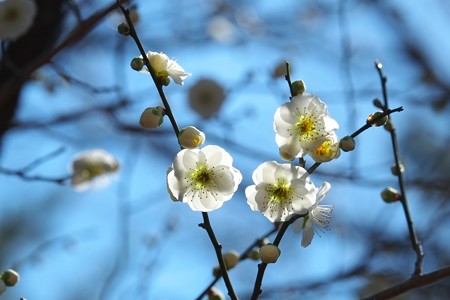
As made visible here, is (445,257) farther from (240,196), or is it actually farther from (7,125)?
(7,125)

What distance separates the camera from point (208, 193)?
4.61 feet

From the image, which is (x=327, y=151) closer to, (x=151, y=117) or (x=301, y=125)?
(x=301, y=125)

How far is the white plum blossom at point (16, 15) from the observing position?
2.53 meters

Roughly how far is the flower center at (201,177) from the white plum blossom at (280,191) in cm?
9

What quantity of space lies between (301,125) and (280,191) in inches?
5.6

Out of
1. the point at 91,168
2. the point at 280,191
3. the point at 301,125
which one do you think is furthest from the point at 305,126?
the point at 91,168

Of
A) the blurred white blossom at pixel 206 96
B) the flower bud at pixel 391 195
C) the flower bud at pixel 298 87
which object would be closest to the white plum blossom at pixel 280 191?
the flower bud at pixel 298 87

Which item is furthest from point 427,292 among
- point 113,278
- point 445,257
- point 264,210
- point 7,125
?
point 264,210

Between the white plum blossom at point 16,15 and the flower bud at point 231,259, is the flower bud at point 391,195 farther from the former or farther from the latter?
the white plum blossom at point 16,15

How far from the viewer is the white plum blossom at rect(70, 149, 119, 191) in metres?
2.71

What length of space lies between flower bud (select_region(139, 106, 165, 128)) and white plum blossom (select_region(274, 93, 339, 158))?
234 millimetres

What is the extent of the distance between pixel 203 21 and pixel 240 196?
1193mm

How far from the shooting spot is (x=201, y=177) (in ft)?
4.66

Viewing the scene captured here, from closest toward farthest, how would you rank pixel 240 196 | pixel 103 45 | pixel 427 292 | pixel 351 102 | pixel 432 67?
pixel 351 102 → pixel 427 292 → pixel 103 45 → pixel 240 196 → pixel 432 67
